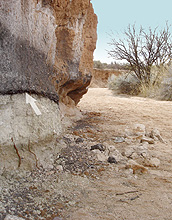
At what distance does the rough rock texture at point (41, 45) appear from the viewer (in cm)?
153

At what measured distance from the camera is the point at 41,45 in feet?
6.72

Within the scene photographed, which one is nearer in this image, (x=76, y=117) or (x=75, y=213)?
(x=75, y=213)

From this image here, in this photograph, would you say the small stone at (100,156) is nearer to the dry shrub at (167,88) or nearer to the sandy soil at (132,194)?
the sandy soil at (132,194)

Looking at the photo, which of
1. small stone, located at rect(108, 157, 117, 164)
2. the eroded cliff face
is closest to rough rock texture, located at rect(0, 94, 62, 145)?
the eroded cliff face

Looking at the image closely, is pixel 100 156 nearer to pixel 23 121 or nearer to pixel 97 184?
pixel 97 184

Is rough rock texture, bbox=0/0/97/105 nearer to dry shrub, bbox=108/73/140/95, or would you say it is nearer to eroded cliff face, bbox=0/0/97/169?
eroded cliff face, bbox=0/0/97/169

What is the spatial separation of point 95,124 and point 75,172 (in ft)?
4.97

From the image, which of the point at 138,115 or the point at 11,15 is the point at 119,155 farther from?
the point at 138,115

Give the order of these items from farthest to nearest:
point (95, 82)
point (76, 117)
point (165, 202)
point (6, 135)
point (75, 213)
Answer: point (95, 82) → point (76, 117) → point (6, 135) → point (165, 202) → point (75, 213)

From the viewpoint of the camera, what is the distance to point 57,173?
1.57 meters

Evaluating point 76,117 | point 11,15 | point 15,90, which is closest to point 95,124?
point 76,117

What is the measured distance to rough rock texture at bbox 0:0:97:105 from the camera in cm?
153

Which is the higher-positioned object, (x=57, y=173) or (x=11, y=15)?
(x=11, y=15)

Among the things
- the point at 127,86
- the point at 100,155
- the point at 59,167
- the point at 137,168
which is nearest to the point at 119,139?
the point at 100,155
